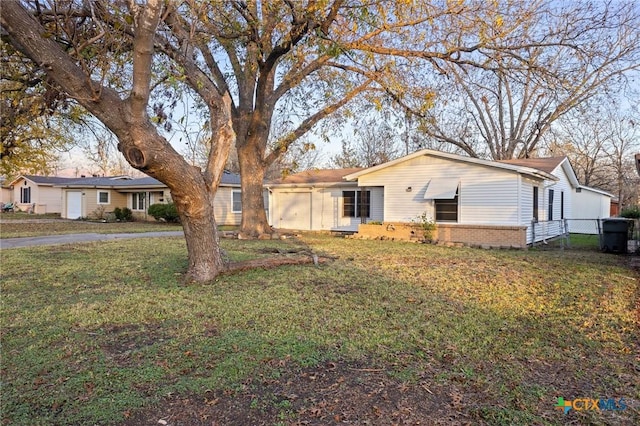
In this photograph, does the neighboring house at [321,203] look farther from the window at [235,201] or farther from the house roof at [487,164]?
the window at [235,201]

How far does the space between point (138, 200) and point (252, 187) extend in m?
16.6

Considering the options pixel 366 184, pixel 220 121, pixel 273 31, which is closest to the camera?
pixel 220 121

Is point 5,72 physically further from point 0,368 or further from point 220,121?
point 0,368

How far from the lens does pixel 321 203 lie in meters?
19.8

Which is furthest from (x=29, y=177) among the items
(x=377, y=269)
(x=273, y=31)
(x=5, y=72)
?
(x=377, y=269)

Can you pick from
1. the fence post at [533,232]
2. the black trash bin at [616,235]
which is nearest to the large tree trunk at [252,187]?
the fence post at [533,232]

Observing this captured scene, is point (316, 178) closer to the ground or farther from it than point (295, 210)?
farther from it

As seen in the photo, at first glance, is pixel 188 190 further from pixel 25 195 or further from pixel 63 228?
pixel 25 195

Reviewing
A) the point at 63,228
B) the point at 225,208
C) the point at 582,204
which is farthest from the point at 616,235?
the point at 63,228

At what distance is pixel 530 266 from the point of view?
917cm

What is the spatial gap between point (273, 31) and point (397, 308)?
7.67 metres

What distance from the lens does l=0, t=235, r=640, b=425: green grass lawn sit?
9.98ft

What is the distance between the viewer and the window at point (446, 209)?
→ 14609mm

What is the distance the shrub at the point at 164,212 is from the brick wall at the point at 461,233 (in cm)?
1266
